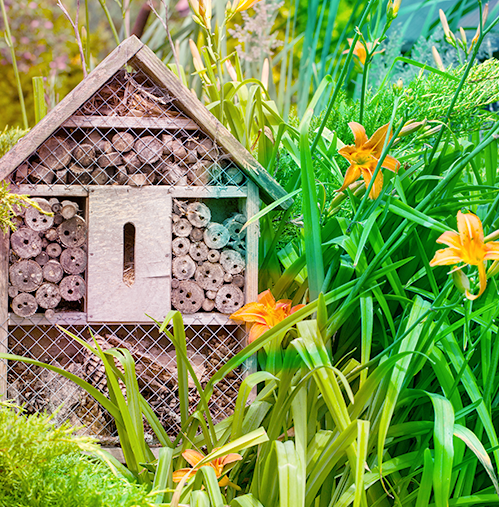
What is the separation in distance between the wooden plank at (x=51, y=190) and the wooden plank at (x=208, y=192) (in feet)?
0.62

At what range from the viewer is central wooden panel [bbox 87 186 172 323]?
851 millimetres

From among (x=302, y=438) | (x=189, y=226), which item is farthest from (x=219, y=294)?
(x=302, y=438)

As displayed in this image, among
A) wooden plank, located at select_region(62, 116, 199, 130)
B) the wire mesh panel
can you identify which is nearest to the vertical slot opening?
the wire mesh panel

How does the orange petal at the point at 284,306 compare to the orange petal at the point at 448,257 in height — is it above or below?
below

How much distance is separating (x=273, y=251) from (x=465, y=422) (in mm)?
494

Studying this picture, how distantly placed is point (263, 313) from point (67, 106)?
564mm

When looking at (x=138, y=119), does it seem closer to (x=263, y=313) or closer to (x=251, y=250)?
(x=251, y=250)

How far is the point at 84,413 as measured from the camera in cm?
87

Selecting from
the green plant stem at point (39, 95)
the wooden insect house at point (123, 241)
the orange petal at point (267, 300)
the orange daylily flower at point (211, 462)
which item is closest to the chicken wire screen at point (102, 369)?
the wooden insect house at point (123, 241)

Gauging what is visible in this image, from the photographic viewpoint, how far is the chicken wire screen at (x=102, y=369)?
2.83 feet

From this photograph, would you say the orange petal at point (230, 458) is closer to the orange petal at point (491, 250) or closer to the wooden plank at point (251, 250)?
the wooden plank at point (251, 250)

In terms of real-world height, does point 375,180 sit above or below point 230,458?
above

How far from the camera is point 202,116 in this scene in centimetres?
86

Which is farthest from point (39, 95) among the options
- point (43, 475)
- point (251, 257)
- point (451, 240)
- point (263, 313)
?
point (451, 240)
